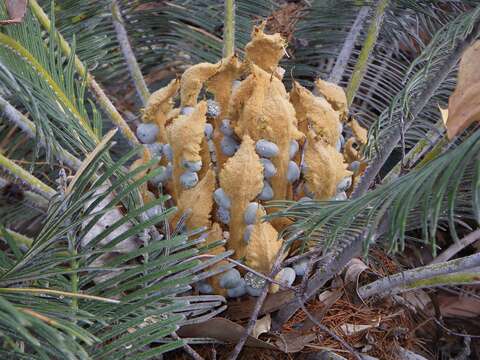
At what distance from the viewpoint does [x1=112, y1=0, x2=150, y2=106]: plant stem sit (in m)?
1.33

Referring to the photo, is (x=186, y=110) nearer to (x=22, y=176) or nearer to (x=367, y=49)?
(x=22, y=176)

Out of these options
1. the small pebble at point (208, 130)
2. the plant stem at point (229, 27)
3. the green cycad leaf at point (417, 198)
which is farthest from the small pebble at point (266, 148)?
the plant stem at point (229, 27)

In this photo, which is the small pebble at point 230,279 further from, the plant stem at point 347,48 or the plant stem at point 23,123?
the plant stem at point 347,48

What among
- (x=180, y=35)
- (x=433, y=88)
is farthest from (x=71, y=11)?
(x=433, y=88)

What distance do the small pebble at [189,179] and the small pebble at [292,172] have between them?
0.13 metres

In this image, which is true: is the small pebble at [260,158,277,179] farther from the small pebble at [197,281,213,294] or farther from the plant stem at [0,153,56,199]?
the plant stem at [0,153,56,199]

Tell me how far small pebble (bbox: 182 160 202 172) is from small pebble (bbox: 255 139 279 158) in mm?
81

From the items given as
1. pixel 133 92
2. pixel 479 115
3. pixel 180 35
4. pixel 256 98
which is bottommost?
pixel 133 92

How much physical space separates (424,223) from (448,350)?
0.69 metres

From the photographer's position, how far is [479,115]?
0.62 meters

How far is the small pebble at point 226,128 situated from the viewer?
0.93m

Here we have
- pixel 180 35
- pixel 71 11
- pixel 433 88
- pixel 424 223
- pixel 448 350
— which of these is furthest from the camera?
pixel 180 35

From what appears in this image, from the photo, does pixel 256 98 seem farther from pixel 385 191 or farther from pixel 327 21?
pixel 327 21

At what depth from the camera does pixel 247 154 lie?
2.78ft
